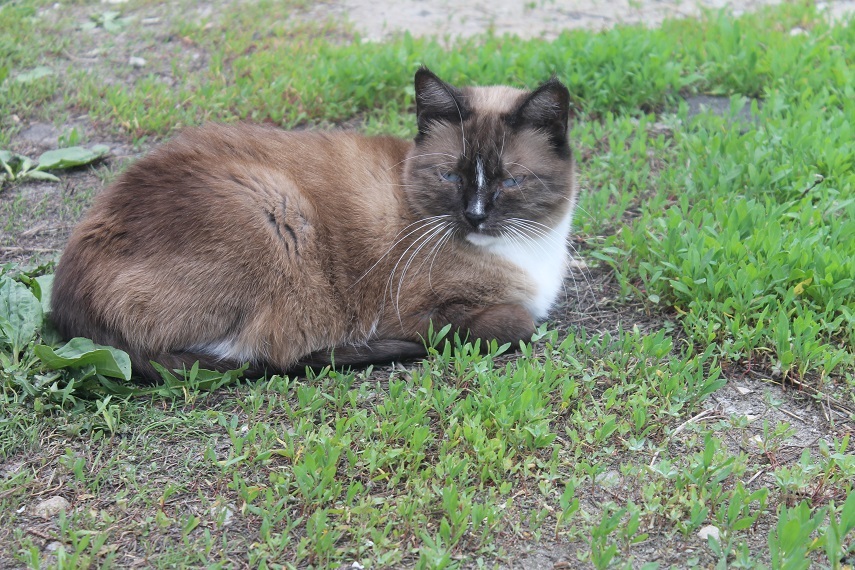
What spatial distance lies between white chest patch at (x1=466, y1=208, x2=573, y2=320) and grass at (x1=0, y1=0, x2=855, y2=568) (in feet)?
0.51

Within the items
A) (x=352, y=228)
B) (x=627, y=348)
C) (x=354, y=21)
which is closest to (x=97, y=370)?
(x=352, y=228)

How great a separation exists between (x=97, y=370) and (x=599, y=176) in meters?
2.62

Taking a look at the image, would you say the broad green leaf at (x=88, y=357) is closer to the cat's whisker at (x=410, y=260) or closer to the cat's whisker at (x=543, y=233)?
the cat's whisker at (x=410, y=260)

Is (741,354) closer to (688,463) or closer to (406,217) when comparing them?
(688,463)

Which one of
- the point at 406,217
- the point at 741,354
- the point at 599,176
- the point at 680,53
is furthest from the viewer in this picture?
the point at 680,53

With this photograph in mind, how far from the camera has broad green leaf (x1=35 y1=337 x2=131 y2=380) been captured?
2.90 meters

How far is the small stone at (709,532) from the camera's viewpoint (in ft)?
7.95

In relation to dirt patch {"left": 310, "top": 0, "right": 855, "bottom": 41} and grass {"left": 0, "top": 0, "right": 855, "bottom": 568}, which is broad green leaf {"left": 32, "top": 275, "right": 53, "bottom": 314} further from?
dirt patch {"left": 310, "top": 0, "right": 855, "bottom": 41}

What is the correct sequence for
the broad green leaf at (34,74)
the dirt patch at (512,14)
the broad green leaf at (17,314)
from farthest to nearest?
the dirt patch at (512,14)
the broad green leaf at (34,74)
the broad green leaf at (17,314)

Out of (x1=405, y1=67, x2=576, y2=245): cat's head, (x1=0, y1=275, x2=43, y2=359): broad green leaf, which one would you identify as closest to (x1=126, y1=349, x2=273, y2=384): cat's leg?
(x1=0, y1=275, x2=43, y2=359): broad green leaf

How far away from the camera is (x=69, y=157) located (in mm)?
4512

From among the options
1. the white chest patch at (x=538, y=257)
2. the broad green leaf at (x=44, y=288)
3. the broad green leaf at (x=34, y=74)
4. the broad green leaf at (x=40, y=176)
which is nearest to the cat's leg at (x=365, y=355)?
the white chest patch at (x=538, y=257)

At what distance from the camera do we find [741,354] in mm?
3174

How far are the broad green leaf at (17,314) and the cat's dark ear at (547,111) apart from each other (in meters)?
1.94
